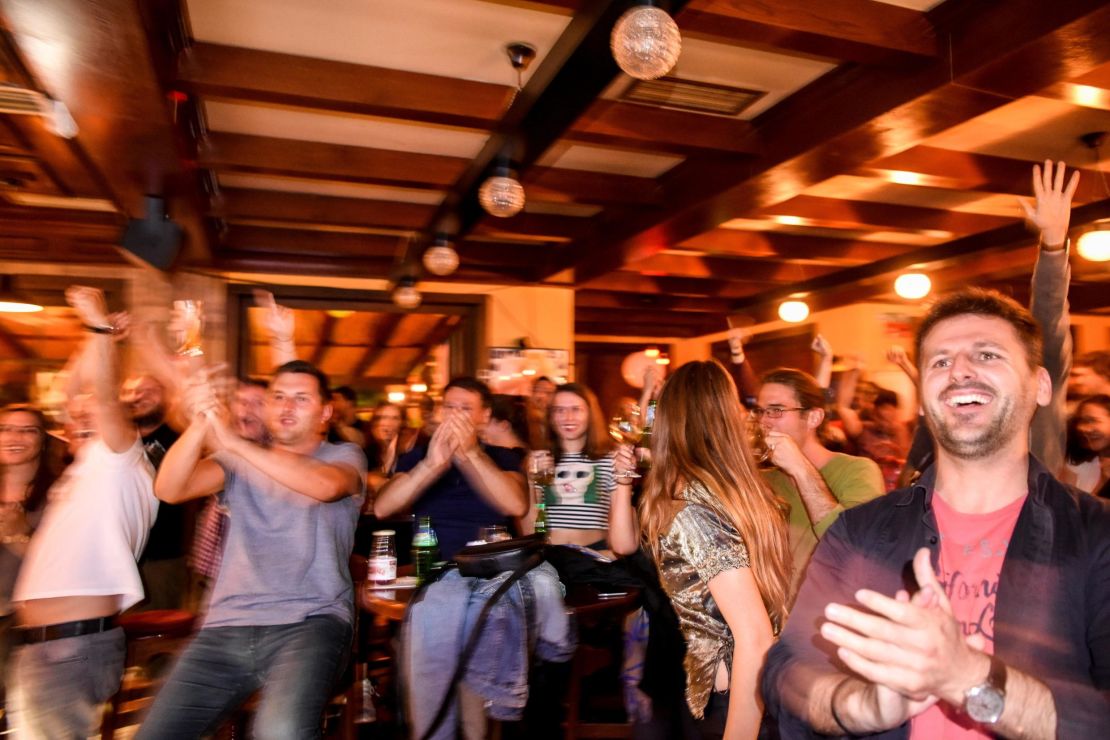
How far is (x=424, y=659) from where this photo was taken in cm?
260

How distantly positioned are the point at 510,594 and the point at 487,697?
0.32 metres

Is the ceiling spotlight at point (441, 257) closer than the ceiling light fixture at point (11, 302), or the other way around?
the ceiling spotlight at point (441, 257)

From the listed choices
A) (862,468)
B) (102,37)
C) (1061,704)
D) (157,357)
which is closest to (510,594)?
(862,468)

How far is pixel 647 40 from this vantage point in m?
2.32

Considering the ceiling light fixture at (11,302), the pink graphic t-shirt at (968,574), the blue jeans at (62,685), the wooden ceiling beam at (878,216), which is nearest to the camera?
the pink graphic t-shirt at (968,574)

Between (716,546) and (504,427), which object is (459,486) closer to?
(504,427)

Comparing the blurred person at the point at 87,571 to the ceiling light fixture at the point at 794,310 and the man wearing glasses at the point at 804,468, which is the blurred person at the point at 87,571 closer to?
the man wearing glasses at the point at 804,468

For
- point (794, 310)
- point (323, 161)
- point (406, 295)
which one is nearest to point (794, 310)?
point (794, 310)

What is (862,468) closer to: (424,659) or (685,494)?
(685,494)

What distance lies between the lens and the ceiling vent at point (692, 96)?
12.0 ft

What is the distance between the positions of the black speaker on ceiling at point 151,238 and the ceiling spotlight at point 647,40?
10.9ft

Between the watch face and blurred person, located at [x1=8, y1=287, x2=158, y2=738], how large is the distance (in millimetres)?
2520

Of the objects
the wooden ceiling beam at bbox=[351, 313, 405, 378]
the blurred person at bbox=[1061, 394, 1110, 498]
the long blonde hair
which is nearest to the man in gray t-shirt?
the long blonde hair

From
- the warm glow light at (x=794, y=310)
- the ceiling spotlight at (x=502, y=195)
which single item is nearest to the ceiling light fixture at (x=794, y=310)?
the warm glow light at (x=794, y=310)
